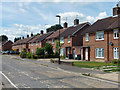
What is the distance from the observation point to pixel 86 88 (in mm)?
8125

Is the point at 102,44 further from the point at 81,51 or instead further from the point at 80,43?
the point at 80,43

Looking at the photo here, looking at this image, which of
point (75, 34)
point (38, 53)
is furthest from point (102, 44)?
point (38, 53)

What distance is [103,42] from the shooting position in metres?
25.4

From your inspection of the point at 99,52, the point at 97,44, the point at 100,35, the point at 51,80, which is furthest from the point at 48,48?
the point at 51,80

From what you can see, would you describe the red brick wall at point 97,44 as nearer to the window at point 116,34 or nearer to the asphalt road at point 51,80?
the window at point 116,34

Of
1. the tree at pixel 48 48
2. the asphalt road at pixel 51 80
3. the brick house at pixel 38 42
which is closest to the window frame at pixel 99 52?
the tree at pixel 48 48

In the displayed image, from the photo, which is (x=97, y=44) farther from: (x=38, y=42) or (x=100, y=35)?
(x=38, y=42)

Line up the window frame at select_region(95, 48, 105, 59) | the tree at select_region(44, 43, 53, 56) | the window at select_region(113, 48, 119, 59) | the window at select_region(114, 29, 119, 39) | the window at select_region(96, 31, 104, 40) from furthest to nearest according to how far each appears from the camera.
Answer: the tree at select_region(44, 43, 53, 56), the window at select_region(96, 31, 104, 40), the window frame at select_region(95, 48, 105, 59), the window at select_region(114, 29, 119, 39), the window at select_region(113, 48, 119, 59)

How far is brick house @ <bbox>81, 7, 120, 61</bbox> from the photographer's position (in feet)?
76.7

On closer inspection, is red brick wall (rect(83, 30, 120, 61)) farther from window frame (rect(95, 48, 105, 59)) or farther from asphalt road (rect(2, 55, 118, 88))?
asphalt road (rect(2, 55, 118, 88))

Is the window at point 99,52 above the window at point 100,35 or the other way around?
the other way around

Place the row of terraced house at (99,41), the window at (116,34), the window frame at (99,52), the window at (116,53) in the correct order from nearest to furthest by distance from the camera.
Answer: the window at (116,53), the window at (116,34), the row of terraced house at (99,41), the window frame at (99,52)

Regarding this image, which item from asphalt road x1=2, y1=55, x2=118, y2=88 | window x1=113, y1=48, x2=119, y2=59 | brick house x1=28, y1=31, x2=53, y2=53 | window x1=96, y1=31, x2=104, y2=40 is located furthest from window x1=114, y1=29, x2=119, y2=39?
brick house x1=28, y1=31, x2=53, y2=53

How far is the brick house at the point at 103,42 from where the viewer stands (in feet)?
76.7
